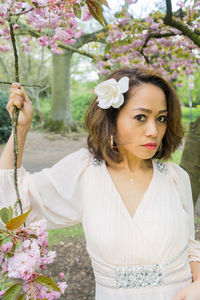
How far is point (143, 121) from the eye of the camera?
4.18ft

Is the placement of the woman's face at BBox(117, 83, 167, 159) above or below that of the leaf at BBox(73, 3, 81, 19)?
below

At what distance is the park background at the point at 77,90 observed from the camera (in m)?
2.84

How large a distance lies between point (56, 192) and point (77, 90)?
65.8ft

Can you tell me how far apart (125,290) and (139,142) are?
0.58 meters

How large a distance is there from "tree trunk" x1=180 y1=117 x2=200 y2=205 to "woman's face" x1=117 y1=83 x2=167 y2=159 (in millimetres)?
1526

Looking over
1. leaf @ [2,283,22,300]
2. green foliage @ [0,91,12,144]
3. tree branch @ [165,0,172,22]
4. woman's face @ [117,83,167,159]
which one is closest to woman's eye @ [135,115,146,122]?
woman's face @ [117,83,167,159]

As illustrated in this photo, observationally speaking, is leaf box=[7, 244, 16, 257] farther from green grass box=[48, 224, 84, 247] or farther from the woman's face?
green grass box=[48, 224, 84, 247]

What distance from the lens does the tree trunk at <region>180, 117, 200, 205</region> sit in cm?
275

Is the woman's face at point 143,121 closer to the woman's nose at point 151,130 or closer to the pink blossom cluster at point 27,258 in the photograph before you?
the woman's nose at point 151,130

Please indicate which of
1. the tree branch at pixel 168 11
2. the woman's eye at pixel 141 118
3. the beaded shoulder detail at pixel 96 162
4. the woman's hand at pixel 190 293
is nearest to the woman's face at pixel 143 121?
the woman's eye at pixel 141 118

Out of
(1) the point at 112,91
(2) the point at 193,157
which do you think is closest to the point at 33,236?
(1) the point at 112,91

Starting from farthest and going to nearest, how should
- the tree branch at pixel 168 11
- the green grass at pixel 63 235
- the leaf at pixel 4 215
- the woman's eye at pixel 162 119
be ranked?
the green grass at pixel 63 235, the tree branch at pixel 168 11, the woman's eye at pixel 162 119, the leaf at pixel 4 215

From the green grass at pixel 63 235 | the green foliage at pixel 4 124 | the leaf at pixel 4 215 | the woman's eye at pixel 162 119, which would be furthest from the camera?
the green foliage at pixel 4 124

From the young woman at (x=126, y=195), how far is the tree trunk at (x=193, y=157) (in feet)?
4.50
